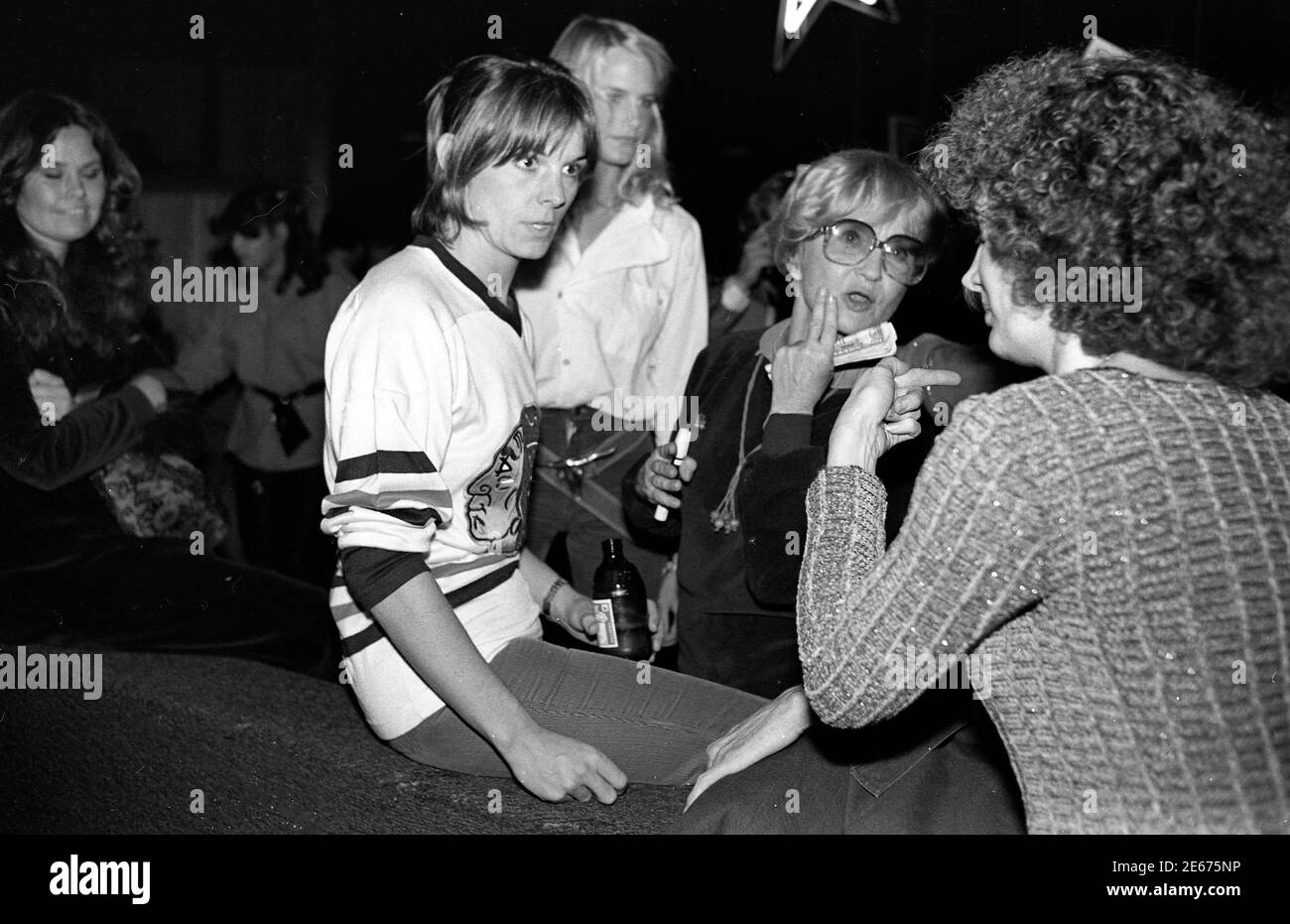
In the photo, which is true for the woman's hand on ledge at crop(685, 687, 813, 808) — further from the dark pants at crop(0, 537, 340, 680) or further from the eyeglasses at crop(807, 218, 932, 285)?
the dark pants at crop(0, 537, 340, 680)

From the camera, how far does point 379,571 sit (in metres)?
2.06

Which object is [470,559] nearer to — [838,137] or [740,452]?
[740,452]

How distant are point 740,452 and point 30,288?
201cm

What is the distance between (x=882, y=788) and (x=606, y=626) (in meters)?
0.82

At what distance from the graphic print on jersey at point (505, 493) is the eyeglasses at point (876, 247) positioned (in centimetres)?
72

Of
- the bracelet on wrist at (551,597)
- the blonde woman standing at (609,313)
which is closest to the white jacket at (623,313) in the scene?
the blonde woman standing at (609,313)

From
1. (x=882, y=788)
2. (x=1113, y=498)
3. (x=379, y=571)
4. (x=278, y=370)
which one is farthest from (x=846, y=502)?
(x=278, y=370)

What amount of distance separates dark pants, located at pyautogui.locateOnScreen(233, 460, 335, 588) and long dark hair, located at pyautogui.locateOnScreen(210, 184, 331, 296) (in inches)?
22.7

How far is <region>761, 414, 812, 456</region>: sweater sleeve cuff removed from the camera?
7.65ft

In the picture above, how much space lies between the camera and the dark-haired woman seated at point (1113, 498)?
4.46 ft

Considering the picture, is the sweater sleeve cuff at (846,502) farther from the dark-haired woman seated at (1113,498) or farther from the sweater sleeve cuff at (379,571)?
the sweater sleeve cuff at (379,571)

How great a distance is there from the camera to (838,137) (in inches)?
143
